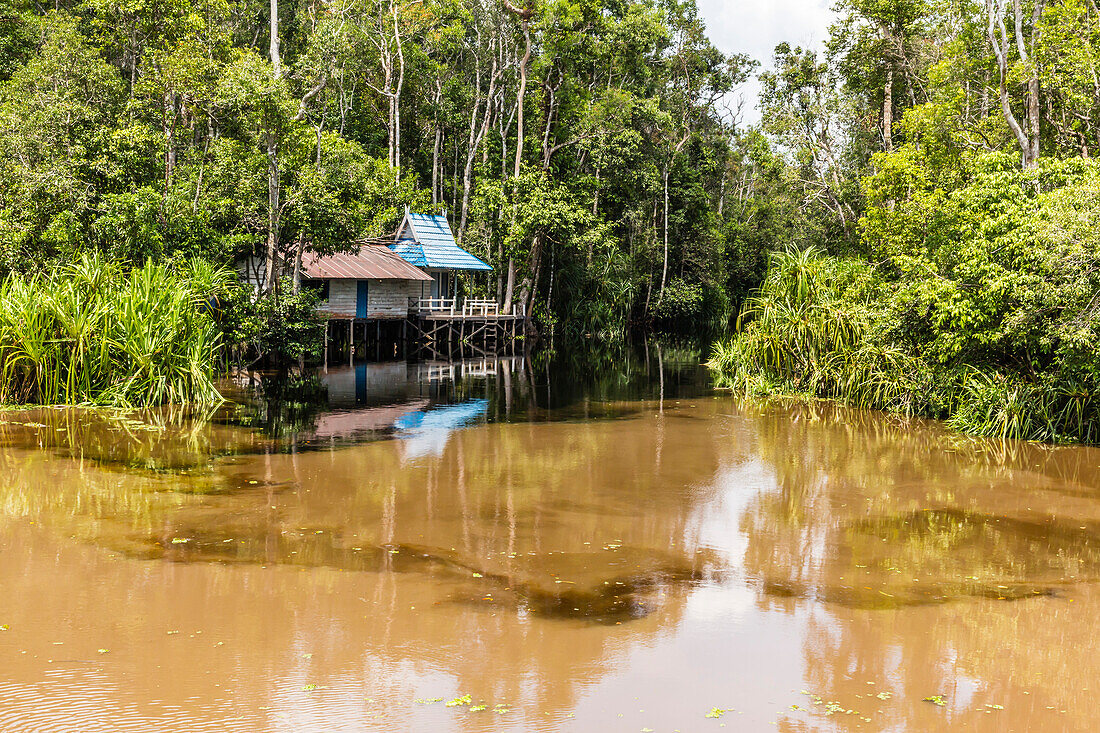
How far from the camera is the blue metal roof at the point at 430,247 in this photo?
114ft

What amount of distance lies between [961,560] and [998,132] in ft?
48.9

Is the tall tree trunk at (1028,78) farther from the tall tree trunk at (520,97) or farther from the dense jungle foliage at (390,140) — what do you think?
the tall tree trunk at (520,97)

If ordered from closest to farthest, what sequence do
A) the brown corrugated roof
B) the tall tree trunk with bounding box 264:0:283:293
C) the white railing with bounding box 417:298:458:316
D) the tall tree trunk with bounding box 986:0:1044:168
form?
1. the tall tree trunk with bounding box 986:0:1044:168
2. the tall tree trunk with bounding box 264:0:283:293
3. the brown corrugated roof
4. the white railing with bounding box 417:298:458:316

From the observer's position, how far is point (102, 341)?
15617mm

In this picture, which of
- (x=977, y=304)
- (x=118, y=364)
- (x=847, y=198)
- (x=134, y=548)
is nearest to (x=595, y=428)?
(x=977, y=304)

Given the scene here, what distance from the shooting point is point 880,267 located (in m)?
22.4

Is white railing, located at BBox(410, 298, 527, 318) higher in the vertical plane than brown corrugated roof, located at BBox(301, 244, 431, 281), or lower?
lower

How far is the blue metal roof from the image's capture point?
34812 mm

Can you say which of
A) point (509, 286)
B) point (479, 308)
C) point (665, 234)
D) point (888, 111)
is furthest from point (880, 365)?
point (665, 234)

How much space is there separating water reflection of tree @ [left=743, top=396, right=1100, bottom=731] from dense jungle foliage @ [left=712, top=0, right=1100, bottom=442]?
1.61 m

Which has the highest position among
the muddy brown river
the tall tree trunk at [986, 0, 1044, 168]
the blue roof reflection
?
the tall tree trunk at [986, 0, 1044, 168]

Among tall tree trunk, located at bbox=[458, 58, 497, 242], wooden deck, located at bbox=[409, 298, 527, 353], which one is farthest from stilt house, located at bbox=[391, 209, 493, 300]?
tall tree trunk, located at bbox=[458, 58, 497, 242]

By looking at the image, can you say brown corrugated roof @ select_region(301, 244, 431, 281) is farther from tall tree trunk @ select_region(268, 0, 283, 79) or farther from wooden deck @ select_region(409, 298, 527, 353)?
tall tree trunk @ select_region(268, 0, 283, 79)

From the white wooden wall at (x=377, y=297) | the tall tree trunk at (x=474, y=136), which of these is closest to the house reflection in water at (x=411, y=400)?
the white wooden wall at (x=377, y=297)
